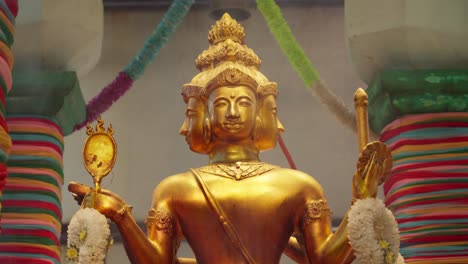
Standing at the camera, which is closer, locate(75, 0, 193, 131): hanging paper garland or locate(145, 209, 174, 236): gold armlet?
locate(145, 209, 174, 236): gold armlet

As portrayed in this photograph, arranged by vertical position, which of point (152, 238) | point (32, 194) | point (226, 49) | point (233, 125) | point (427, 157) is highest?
point (226, 49)

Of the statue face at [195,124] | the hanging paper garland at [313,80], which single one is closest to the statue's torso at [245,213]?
the statue face at [195,124]

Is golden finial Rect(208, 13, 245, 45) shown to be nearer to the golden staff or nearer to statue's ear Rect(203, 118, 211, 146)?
statue's ear Rect(203, 118, 211, 146)

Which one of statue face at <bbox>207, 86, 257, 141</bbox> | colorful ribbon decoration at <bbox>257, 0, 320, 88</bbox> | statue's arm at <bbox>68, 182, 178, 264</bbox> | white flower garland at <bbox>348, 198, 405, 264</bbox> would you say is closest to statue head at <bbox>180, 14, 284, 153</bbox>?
statue face at <bbox>207, 86, 257, 141</bbox>

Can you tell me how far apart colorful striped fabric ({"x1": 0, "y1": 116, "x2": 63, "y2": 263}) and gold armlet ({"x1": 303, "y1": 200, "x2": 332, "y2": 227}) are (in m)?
0.98

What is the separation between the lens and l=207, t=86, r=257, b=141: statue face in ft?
9.29

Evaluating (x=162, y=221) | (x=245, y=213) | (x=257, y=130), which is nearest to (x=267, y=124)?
(x=257, y=130)

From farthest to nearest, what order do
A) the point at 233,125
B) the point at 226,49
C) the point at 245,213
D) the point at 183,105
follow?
the point at 183,105, the point at 226,49, the point at 233,125, the point at 245,213

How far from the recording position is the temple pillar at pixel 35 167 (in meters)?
3.23

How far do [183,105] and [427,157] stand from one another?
1.09 meters

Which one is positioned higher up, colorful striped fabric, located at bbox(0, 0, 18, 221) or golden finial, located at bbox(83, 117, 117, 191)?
colorful striped fabric, located at bbox(0, 0, 18, 221)

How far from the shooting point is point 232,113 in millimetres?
2822

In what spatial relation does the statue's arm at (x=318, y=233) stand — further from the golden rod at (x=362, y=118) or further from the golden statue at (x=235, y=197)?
the golden rod at (x=362, y=118)

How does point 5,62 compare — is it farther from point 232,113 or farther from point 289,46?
point 289,46
